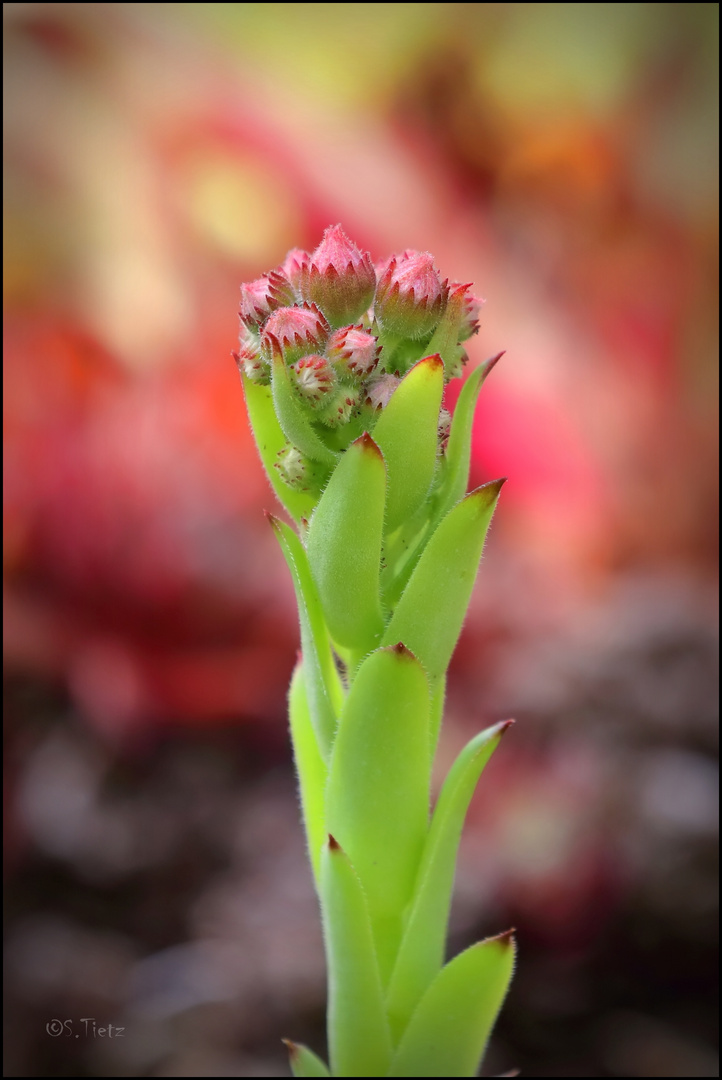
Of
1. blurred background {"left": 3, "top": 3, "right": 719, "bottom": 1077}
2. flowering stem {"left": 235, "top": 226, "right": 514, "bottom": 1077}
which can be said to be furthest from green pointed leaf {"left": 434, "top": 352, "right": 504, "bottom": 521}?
blurred background {"left": 3, "top": 3, "right": 719, "bottom": 1077}

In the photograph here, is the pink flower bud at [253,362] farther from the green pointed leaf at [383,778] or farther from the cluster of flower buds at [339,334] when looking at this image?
the green pointed leaf at [383,778]

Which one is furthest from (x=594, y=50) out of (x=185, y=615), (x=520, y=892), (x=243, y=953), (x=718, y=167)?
(x=243, y=953)

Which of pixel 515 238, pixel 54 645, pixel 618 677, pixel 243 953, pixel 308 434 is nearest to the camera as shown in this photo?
pixel 308 434

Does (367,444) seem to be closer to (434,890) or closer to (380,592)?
(380,592)

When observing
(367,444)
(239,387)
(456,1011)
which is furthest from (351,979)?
(239,387)

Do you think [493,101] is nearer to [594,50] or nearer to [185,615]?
[594,50]
